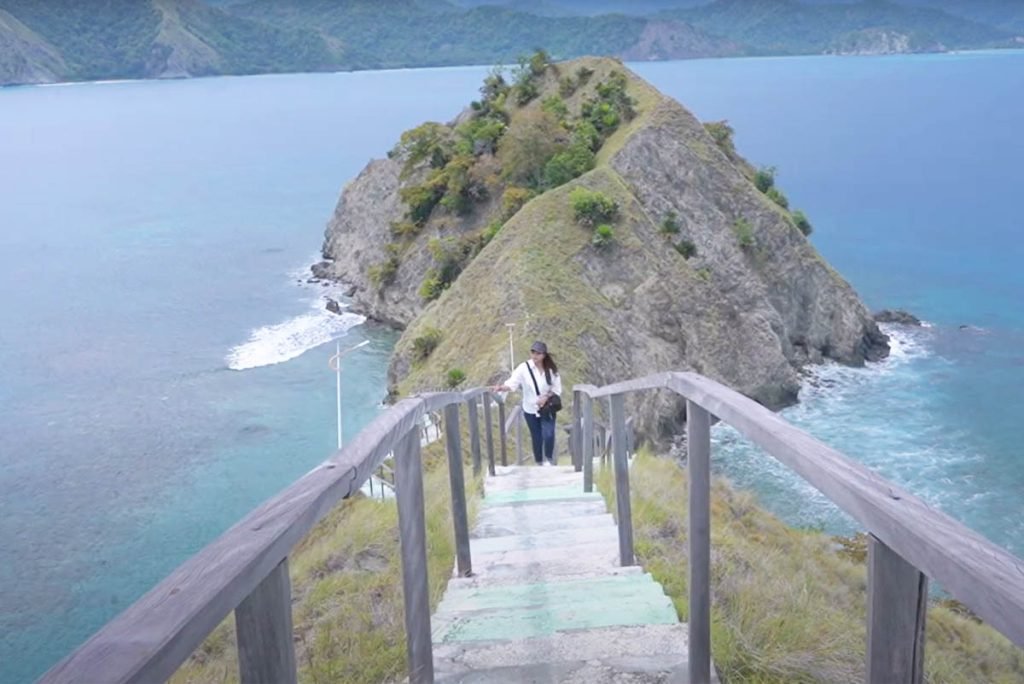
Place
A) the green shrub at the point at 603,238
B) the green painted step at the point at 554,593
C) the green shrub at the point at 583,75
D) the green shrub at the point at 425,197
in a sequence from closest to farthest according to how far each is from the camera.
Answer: the green painted step at the point at 554,593, the green shrub at the point at 603,238, the green shrub at the point at 425,197, the green shrub at the point at 583,75

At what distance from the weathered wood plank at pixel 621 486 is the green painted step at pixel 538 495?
2538 millimetres

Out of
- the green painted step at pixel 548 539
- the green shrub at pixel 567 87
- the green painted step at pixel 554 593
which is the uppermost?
the green shrub at pixel 567 87

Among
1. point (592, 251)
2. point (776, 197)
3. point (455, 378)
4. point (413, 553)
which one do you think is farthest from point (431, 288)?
point (413, 553)

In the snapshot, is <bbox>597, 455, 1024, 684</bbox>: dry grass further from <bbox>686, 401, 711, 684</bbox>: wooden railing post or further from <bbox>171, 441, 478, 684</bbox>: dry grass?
<bbox>171, 441, 478, 684</bbox>: dry grass

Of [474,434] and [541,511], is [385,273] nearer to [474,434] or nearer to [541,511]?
[474,434]

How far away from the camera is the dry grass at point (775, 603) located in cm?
380

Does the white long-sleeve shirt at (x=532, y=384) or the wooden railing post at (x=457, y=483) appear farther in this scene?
the white long-sleeve shirt at (x=532, y=384)

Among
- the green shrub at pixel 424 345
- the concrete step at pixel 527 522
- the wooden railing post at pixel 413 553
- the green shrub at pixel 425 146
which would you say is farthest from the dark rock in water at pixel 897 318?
the wooden railing post at pixel 413 553

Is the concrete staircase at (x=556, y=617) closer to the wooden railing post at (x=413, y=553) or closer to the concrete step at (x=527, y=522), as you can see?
the concrete step at (x=527, y=522)

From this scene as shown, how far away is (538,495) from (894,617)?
25.1ft

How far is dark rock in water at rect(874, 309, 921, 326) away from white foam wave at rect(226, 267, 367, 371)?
107 ft

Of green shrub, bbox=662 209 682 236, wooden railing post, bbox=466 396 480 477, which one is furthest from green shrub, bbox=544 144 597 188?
wooden railing post, bbox=466 396 480 477

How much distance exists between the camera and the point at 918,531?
1.81 m

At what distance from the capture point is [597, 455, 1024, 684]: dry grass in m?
3.80
